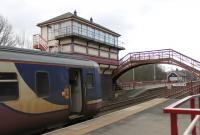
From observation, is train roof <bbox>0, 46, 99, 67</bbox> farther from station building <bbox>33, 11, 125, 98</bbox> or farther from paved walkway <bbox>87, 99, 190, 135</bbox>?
station building <bbox>33, 11, 125, 98</bbox>

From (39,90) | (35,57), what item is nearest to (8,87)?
(39,90)

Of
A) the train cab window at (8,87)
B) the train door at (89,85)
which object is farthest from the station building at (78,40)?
the train cab window at (8,87)

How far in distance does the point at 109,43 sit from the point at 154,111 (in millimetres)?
29795

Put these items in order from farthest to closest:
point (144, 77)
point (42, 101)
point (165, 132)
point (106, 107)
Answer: point (144, 77) < point (106, 107) < point (42, 101) < point (165, 132)

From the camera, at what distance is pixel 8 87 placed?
916cm

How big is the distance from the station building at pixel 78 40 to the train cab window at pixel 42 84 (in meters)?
22.8

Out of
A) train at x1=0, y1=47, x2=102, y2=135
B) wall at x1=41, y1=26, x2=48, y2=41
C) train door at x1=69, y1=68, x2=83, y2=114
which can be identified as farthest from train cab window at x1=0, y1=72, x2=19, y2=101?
wall at x1=41, y1=26, x2=48, y2=41

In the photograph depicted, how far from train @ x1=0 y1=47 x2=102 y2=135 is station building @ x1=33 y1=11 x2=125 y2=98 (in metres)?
20.1

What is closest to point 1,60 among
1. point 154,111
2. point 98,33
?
point 154,111

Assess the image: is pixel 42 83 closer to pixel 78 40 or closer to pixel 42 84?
pixel 42 84

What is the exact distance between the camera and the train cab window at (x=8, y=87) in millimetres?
8922

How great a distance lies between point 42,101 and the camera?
414 inches

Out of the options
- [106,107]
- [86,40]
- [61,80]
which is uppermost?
[86,40]

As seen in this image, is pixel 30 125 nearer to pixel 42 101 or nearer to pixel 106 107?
pixel 42 101
